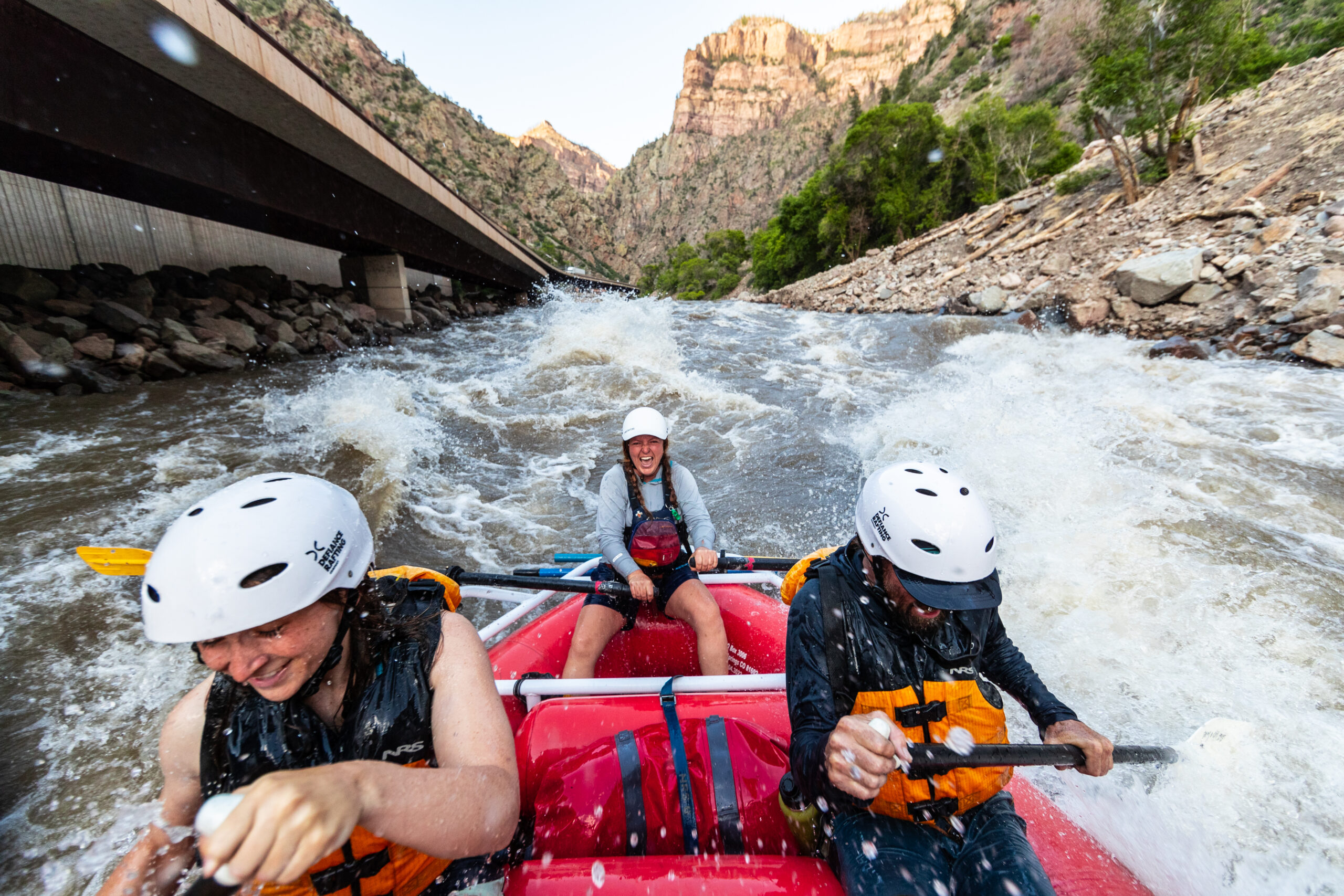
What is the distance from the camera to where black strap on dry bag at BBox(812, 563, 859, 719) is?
1.81 meters

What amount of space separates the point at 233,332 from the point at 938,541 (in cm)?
1303

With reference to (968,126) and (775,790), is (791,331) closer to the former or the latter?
(775,790)

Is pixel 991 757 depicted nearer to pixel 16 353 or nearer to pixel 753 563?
pixel 753 563

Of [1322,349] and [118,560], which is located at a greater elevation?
[118,560]

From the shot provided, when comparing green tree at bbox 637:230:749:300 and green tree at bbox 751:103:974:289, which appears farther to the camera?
green tree at bbox 637:230:749:300

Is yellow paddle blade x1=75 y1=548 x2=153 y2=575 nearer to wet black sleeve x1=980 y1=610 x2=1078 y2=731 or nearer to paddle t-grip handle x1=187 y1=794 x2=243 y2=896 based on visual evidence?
paddle t-grip handle x1=187 y1=794 x2=243 y2=896

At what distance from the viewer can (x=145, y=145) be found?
24.8 feet

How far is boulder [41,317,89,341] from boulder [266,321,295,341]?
10.6ft

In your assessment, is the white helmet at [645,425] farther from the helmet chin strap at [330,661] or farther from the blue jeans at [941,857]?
the blue jeans at [941,857]

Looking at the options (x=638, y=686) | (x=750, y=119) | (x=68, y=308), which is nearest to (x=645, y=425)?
(x=638, y=686)

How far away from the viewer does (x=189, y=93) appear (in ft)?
25.3

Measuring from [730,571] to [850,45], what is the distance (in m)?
169

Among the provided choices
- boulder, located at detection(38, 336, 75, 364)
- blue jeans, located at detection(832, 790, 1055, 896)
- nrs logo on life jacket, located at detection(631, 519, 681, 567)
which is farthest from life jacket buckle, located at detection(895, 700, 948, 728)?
boulder, located at detection(38, 336, 75, 364)

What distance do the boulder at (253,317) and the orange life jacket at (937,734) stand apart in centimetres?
1403
